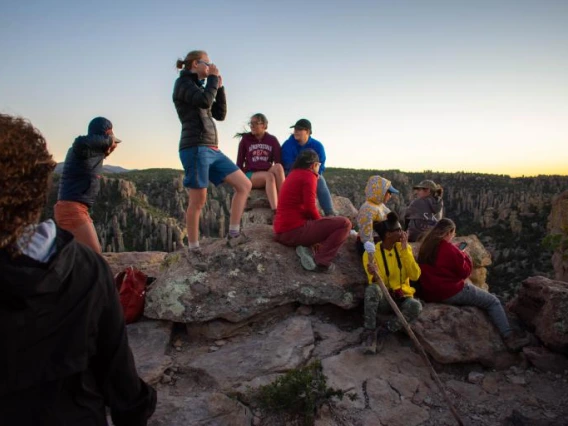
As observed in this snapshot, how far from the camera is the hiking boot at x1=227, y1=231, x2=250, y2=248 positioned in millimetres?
5809

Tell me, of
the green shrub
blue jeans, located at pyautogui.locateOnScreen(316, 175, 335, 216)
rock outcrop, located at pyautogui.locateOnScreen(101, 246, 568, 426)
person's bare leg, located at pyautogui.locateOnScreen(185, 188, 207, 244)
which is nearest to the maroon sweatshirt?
blue jeans, located at pyautogui.locateOnScreen(316, 175, 335, 216)

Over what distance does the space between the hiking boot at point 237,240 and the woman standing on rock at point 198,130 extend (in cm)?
57

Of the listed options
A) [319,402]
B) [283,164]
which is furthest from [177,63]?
[319,402]

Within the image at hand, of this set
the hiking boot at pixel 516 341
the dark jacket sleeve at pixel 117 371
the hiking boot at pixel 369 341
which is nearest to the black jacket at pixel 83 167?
the hiking boot at pixel 369 341

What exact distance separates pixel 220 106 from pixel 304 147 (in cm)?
198

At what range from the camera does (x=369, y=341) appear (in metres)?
4.93

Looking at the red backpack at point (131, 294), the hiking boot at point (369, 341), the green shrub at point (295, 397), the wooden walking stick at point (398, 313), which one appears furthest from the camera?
the red backpack at point (131, 294)

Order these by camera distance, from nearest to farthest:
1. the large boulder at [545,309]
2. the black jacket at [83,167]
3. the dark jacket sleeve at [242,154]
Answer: the black jacket at [83,167] → the large boulder at [545,309] → the dark jacket sleeve at [242,154]

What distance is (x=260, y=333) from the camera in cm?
514

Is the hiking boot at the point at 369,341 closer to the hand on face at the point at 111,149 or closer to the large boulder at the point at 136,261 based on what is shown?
the large boulder at the point at 136,261

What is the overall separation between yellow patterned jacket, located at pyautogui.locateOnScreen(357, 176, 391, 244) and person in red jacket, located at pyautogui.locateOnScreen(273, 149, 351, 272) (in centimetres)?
45

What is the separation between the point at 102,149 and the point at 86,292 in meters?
3.82

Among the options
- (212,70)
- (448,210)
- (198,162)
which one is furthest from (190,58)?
(448,210)

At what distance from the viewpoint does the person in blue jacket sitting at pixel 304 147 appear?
698 centimetres
